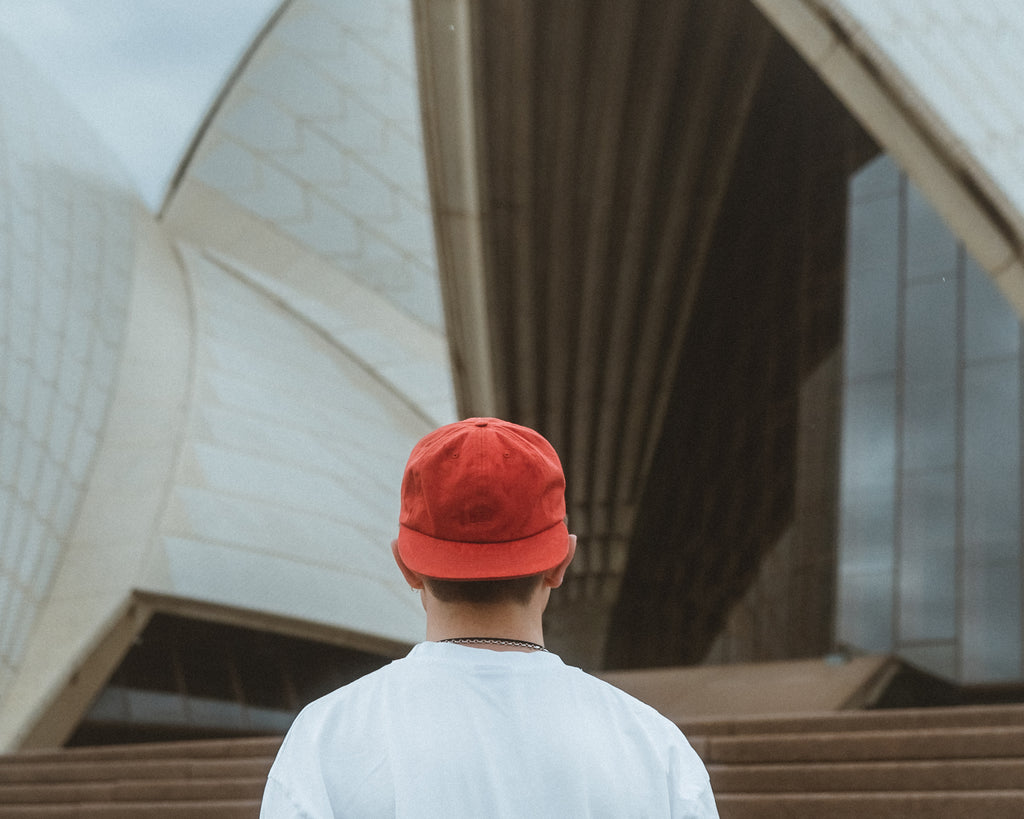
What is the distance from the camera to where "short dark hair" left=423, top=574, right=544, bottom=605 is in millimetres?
1178

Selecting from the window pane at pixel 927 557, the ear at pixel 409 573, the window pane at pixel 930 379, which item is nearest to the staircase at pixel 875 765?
the ear at pixel 409 573

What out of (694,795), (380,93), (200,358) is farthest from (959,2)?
(380,93)

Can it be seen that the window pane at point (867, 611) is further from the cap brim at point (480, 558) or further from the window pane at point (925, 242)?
the cap brim at point (480, 558)

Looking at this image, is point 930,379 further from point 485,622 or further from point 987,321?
point 485,622

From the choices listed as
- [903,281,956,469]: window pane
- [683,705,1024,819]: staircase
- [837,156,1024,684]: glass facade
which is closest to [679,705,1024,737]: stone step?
[683,705,1024,819]: staircase

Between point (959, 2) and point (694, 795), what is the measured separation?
7.69 m

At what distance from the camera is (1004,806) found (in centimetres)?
364

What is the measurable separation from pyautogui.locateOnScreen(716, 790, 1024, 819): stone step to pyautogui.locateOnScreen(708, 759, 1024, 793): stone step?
0.07 m

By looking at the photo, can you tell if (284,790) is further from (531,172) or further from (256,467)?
(256,467)

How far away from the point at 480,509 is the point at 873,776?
11.9ft

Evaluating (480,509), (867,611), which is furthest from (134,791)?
(867,611)

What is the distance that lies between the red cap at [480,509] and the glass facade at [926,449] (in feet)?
29.0

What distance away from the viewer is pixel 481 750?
1074 mm

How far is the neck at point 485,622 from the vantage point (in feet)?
3.88
